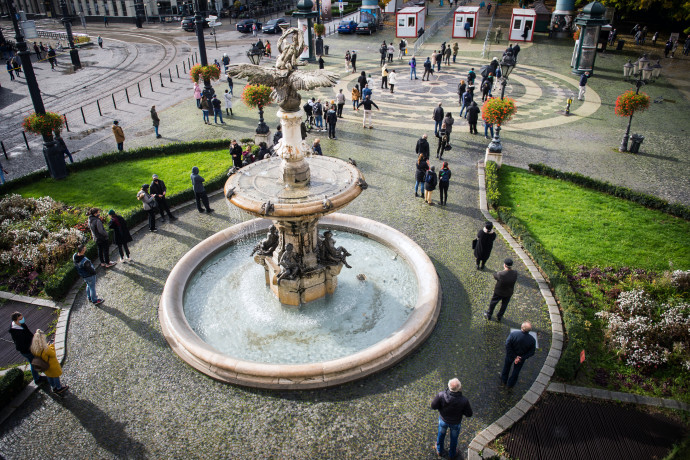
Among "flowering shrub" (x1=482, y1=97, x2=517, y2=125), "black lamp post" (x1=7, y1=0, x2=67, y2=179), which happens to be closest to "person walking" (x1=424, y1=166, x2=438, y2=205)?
"flowering shrub" (x1=482, y1=97, x2=517, y2=125)

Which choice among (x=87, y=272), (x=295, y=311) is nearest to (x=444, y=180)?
(x=295, y=311)

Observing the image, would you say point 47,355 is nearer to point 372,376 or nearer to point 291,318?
point 291,318

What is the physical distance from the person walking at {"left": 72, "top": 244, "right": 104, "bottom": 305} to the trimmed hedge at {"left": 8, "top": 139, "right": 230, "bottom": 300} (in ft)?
Answer: 2.52

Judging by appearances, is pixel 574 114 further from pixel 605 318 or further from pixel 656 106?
pixel 605 318

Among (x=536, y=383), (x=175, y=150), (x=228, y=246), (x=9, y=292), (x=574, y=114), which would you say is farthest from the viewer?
(x=574, y=114)

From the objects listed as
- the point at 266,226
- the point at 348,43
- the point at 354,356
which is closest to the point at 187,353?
the point at 354,356

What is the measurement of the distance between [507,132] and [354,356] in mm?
15807

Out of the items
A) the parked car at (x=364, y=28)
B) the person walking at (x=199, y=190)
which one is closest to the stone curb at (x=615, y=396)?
the person walking at (x=199, y=190)

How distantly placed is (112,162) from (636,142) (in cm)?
2031

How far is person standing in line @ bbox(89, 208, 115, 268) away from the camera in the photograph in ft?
37.6

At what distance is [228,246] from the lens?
12.5 metres

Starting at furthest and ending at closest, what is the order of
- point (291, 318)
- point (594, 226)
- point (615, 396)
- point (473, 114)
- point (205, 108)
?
point (205, 108) → point (473, 114) → point (594, 226) → point (291, 318) → point (615, 396)

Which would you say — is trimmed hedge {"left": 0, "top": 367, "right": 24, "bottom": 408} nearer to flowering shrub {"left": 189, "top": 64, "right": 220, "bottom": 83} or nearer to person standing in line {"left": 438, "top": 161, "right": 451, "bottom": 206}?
person standing in line {"left": 438, "top": 161, "right": 451, "bottom": 206}

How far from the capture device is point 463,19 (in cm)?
4031
